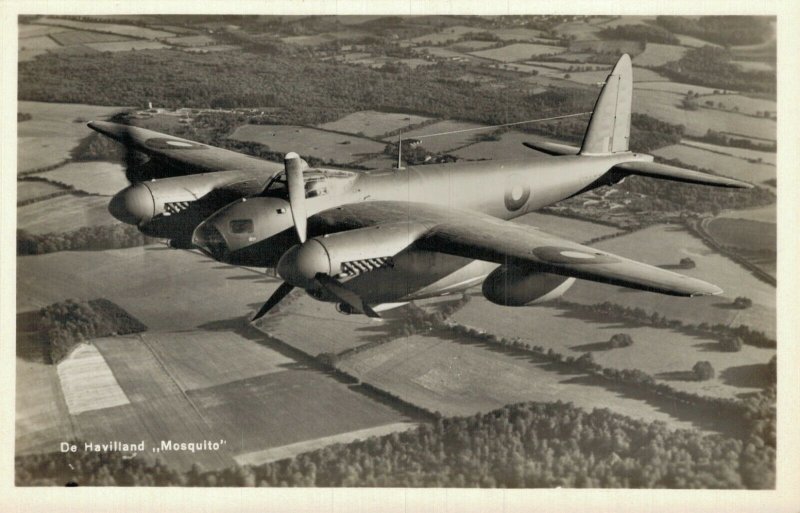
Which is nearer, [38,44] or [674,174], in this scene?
[38,44]

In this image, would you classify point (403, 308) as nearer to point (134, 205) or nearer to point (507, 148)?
point (507, 148)

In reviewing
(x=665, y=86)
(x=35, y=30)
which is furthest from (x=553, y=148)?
(x=35, y=30)

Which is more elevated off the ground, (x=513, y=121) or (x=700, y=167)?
(x=513, y=121)

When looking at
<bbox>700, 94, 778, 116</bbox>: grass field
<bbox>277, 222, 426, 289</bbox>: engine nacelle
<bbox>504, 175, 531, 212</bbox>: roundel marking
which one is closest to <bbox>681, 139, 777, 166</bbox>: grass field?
<bbox>700, 94, 778, 116</bbox>: grass field

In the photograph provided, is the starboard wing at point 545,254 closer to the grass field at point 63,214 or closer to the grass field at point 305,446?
the grass field at point 305,446
